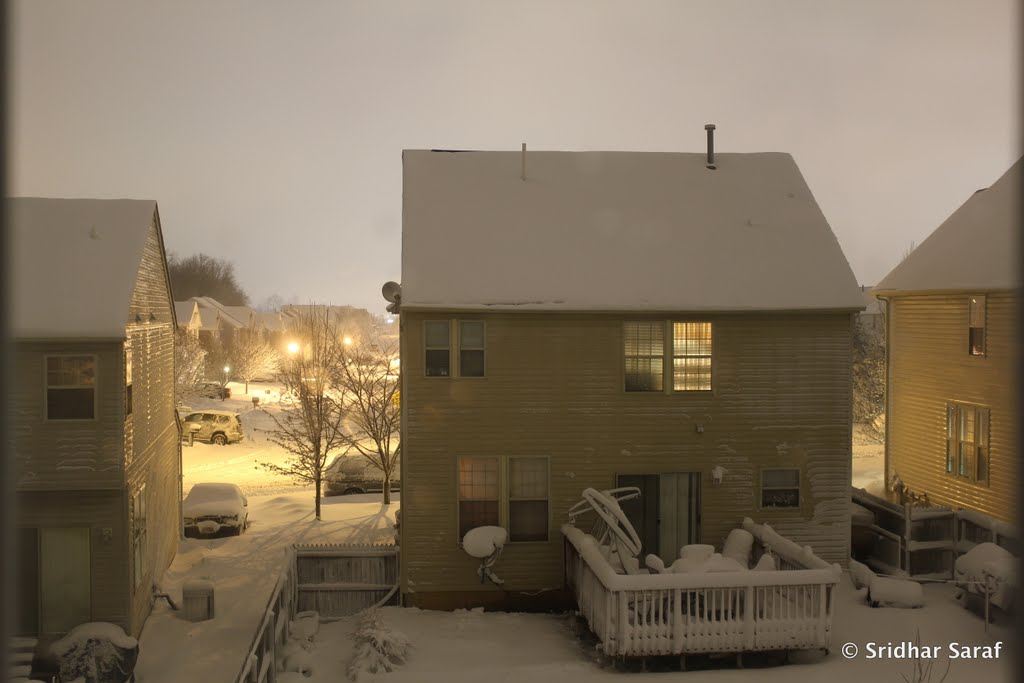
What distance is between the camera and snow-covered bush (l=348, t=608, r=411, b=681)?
37.1ft

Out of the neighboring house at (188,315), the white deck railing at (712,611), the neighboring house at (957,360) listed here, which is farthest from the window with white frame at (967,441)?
the neighboring house at (188,315)

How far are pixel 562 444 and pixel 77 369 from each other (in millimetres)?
8491

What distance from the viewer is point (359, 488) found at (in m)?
27.5

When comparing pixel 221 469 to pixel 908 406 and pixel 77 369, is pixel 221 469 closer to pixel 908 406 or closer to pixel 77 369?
pixel 77 369

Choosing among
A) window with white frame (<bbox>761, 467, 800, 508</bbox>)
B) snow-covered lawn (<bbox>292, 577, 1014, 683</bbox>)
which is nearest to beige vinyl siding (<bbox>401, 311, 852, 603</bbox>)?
window with white frame (<bbox>761, 467, 800, 508</bbox>)

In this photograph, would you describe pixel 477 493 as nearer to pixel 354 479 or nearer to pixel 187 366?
pixel 354 479

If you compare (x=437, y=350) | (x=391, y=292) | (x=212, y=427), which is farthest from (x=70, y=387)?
(x=212, y=427)

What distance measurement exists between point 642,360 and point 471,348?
10.9ft

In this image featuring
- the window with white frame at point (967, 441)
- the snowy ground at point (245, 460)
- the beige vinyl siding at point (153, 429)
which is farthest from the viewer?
the snowy ground at point (245, 460)

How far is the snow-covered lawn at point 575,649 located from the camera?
11102mm

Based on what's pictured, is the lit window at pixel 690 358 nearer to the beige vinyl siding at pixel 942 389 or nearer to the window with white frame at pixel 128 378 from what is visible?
the beige vinyl siding at pixel 942 389

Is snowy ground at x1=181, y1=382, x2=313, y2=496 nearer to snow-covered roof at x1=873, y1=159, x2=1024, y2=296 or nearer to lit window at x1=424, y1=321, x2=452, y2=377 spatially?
lit window at x1=424, y1=321, x2=452, y2=377

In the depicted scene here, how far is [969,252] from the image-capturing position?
19.2 m

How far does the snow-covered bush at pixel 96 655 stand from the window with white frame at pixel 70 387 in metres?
3.42
